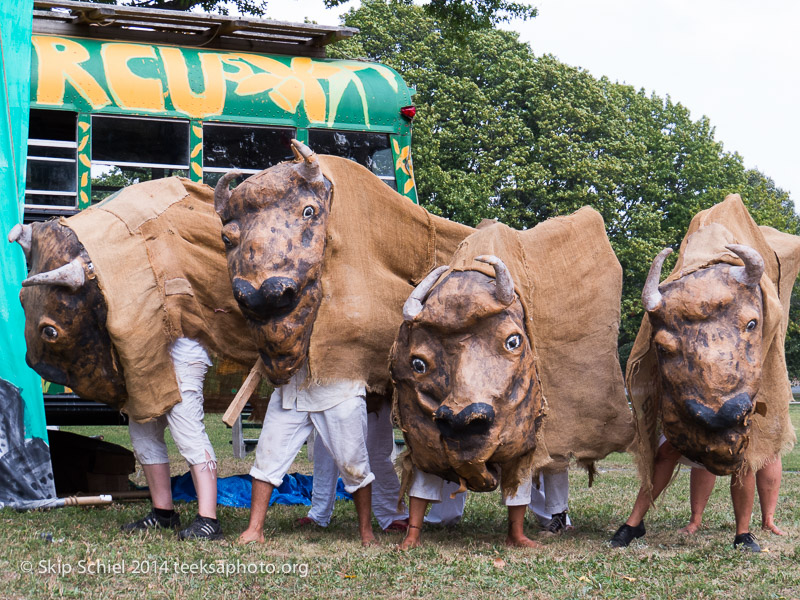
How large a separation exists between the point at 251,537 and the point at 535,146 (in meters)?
21.9

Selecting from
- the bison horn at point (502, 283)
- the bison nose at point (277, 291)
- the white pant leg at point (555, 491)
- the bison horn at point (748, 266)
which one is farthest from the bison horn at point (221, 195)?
the bison horn at point (748, 266)

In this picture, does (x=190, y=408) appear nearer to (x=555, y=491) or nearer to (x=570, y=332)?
(x=570, y=332)

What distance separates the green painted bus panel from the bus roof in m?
0.20

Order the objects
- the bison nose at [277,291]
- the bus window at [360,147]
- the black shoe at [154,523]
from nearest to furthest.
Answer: the bison nose at [277,291]
the black shoe at [154,523]
the bus window at [360,147]

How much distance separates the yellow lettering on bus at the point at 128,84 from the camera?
802cm

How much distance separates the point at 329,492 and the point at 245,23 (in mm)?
4183

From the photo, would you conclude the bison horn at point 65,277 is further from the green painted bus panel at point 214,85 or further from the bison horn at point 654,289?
the bison horn at point 654,289

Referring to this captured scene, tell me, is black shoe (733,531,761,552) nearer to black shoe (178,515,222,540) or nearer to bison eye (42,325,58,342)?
black shoe (178,515,222,540)

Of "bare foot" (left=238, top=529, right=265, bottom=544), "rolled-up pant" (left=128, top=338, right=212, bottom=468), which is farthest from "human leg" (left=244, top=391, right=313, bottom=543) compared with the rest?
"rolled-up pant" (left=128, top=338, right=212, bottom=468)

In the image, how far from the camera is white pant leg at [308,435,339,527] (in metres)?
6.98

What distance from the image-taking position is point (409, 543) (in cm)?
589

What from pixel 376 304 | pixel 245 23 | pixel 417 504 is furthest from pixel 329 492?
pixel 245 23

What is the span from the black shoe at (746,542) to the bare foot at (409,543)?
198cm

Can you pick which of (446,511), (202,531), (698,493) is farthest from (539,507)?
(202,531)
